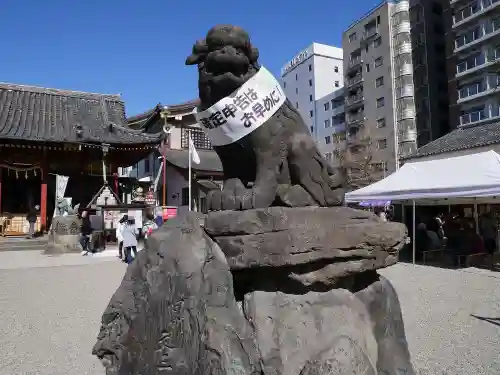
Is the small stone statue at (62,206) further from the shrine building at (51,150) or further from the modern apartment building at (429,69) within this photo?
the modern apartment building at (429,69)

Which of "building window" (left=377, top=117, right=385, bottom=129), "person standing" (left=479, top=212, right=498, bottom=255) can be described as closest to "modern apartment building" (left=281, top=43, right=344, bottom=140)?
"building window" (left=377, top=117, right=385, bottom=129)

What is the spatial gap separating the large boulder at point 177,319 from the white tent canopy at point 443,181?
266 inches

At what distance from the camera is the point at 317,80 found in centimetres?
3828

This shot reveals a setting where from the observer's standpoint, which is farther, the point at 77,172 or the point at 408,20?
the point at 408,20

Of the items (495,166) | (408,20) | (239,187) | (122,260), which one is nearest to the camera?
(239,187)

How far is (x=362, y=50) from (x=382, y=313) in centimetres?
3234

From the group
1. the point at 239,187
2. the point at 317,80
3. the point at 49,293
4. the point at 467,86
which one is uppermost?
the point at 317,80

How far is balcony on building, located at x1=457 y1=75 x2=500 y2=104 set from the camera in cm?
2372

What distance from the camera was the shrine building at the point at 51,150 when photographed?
1403cm

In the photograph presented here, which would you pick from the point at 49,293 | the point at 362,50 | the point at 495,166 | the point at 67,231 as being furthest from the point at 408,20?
the point at 49,293

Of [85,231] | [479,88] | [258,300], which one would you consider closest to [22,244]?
[85,231]

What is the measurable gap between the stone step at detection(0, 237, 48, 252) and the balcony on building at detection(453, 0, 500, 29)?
27820 millimetres

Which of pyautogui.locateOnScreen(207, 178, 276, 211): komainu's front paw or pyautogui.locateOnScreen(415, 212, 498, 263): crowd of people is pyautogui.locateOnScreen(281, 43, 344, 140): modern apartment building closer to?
pyautogui.locateOnScreen(415, 212, 498, 263): crowd of people

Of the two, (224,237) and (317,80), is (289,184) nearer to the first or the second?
(224,237)
